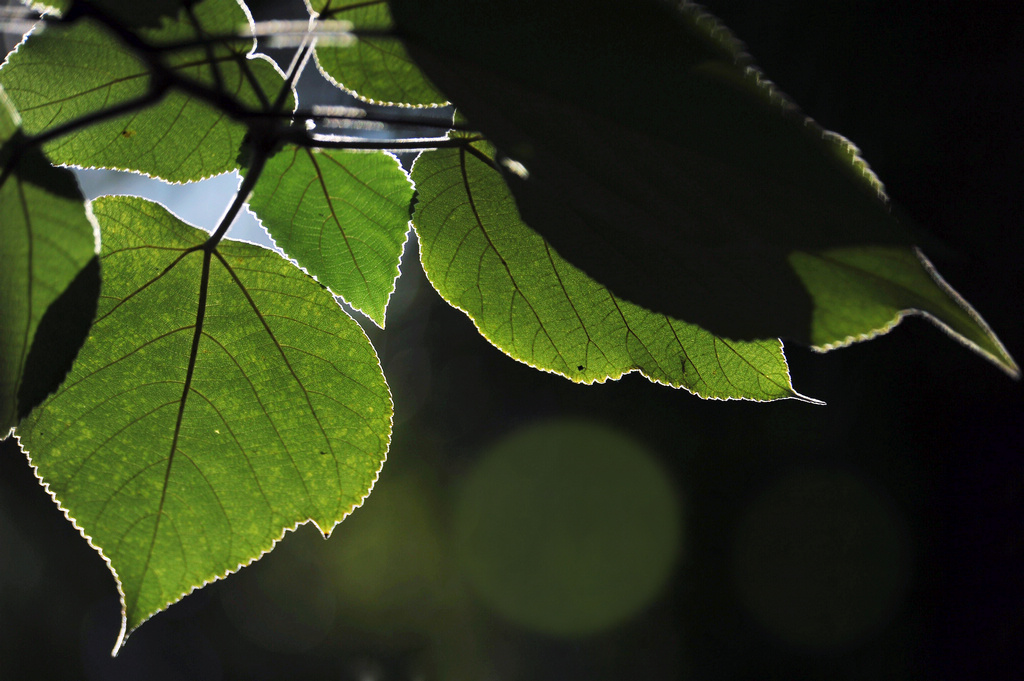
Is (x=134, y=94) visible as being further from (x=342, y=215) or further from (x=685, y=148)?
(x=685, y=148)

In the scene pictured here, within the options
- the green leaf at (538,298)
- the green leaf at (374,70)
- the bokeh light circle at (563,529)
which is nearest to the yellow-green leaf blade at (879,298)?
the green leaf at (538,298)

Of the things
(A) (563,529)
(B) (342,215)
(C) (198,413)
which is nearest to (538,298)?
(B) (342,215)

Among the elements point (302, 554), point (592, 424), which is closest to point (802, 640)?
point (592, 424)

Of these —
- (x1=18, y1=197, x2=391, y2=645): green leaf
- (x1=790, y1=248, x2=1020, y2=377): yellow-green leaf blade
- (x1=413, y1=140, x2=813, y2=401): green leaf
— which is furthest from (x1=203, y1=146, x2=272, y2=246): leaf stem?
(x1=790, y1=248, x2=1020, y2=377): yellow-green leaf blade

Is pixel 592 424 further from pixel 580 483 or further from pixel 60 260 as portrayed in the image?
pixel 60 260

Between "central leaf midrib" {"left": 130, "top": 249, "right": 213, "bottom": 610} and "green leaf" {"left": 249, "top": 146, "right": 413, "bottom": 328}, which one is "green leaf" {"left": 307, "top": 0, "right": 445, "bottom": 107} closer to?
"green leaf" {"left": 249, "top": 146, "right": 413, "bottom": 328}

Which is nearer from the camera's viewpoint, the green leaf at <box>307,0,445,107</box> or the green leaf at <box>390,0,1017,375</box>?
the green leaf at <box>390,0,1017,375</box>
